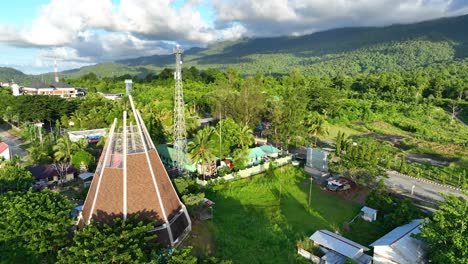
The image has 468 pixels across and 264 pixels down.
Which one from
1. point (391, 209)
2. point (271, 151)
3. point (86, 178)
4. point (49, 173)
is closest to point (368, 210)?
point (391, 209)

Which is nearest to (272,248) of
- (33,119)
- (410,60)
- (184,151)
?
(184,151)

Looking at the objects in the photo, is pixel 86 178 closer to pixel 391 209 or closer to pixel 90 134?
pixel 90 134

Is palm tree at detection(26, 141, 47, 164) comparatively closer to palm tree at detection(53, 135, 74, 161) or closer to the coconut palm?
palm tree at detection(53, 135, 74, 161)

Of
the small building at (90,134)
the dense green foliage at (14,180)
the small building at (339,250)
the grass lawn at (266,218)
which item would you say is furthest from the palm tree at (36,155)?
the small building at (339,250)

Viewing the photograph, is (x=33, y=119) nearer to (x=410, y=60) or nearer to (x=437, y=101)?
(x=437, y=101)

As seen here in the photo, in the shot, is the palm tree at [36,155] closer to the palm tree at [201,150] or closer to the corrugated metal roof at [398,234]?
the palm tree at [201,150]

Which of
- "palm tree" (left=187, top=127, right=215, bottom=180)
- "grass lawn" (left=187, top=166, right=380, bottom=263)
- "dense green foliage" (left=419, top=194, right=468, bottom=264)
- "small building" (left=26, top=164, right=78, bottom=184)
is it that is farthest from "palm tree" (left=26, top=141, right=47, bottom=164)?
"dense green foliage" (left=419, top=194, right=468, bottom=264)

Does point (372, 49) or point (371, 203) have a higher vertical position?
point (372, 49)

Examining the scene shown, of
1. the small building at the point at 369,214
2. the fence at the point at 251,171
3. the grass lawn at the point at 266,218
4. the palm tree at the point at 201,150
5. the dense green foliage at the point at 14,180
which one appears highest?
the palm tree at the point at 201,150
